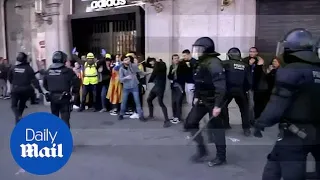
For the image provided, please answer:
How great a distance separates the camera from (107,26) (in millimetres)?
9586

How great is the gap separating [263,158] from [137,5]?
491cm

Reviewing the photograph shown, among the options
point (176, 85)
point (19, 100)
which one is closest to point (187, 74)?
point (176, 85)

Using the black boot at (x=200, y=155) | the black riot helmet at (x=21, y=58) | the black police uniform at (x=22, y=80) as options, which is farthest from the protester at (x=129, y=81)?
the black boot at (x=200, y=155)

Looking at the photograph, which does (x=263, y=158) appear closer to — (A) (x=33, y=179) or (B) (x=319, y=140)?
(B) (x=319, y=140)

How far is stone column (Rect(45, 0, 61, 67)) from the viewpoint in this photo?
975cm

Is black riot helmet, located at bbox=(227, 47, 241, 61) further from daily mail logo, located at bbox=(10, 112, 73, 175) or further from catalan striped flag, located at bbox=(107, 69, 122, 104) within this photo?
daily mail logo, located at bbox=(10, 112, 73, 175)

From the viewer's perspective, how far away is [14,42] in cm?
1291

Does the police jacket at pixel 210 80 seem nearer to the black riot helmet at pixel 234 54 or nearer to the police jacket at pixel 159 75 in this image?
the black riot helmet at pixel 234 54

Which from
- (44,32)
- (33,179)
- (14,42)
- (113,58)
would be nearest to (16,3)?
(14,42)

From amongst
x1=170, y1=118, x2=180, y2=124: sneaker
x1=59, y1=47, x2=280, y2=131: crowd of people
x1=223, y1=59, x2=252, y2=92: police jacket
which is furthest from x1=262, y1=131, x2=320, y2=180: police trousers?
x1=170, y1=118, x2=180, y2=124: sneaker

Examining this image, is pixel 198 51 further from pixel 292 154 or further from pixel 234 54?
pixel 292 154

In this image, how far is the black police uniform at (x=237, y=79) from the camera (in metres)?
5.54

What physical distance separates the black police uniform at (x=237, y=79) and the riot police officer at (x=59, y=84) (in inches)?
93.8

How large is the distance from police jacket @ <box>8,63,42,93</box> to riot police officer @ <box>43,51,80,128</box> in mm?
833
